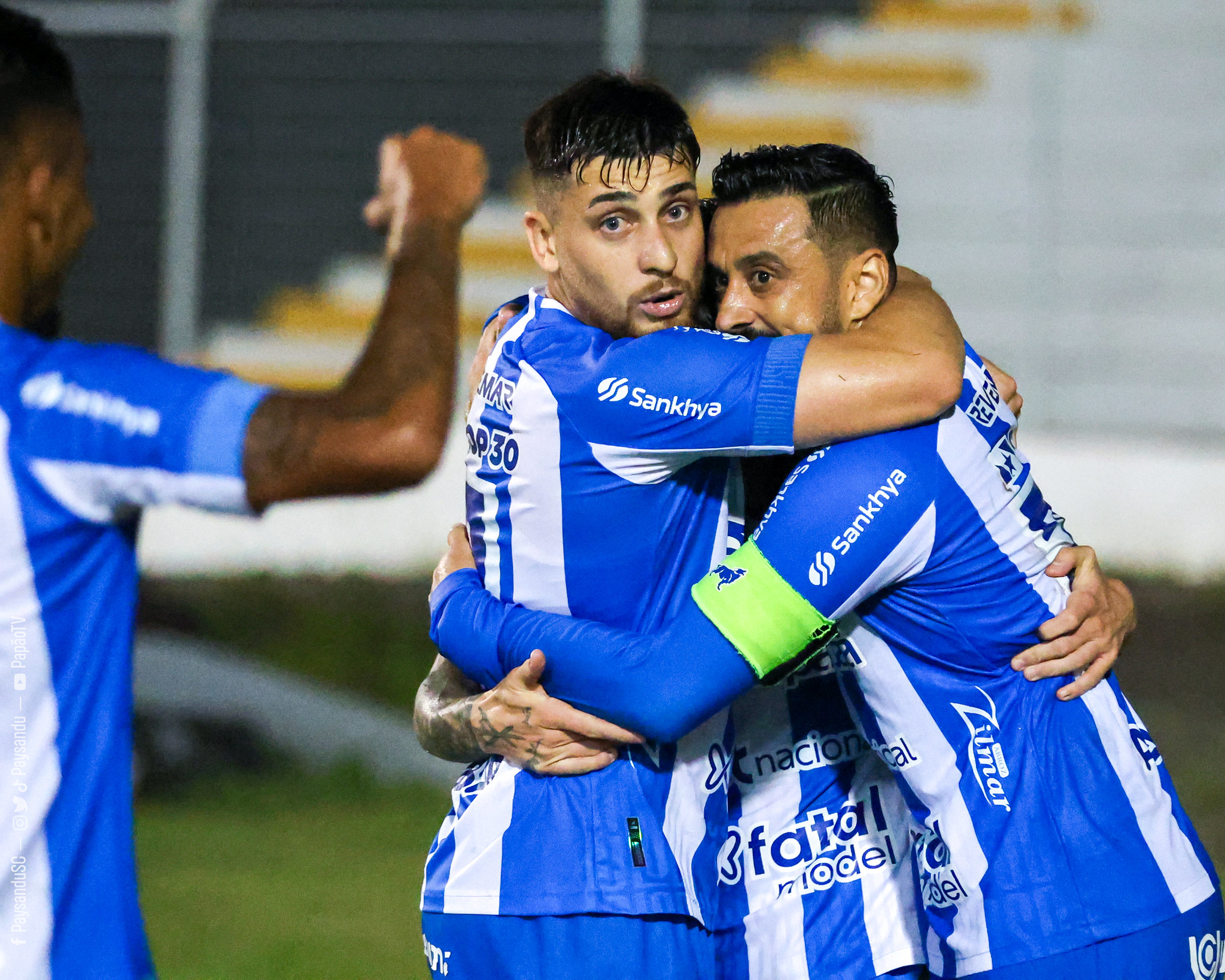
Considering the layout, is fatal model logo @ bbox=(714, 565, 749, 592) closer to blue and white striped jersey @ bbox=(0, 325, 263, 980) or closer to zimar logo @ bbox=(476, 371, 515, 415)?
zimar logo @ bbox=(476, 371, 515, 415)

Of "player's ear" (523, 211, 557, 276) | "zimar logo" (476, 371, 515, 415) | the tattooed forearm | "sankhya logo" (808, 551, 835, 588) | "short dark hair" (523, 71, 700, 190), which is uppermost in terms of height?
"short dark hair" (523, 71, 700, 190)

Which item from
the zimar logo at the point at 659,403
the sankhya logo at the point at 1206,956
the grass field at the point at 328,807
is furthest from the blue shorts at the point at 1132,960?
the grass field at the point at 328,807

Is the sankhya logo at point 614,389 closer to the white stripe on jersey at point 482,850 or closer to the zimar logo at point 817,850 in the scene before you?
the white stripe on jersey at point 482,850

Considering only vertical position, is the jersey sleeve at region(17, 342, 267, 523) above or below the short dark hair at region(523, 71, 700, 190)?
below

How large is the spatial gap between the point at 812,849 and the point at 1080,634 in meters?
0.61

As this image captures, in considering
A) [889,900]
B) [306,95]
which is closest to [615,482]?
[889,900]

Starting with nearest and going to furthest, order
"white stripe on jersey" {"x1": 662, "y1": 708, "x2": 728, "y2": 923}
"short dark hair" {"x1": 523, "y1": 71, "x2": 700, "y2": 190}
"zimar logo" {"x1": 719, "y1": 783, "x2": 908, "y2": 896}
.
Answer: "white stripe on jersey" {"x1": 662, "y1": 708, "x2": 728, "y2": 923} → "short dark hair" {"x1": 523, "y1": 71, "x2": 700, "y2": 190} → "zimar logo" {"x1": 719, "y1": 783, "x2": 908, "y2": 896}

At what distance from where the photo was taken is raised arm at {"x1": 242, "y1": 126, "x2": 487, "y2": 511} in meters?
1.71

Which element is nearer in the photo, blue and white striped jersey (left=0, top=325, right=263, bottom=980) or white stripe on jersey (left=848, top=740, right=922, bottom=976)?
blue and white striped jersey (left=0, top=325, right=263, bottom=980)

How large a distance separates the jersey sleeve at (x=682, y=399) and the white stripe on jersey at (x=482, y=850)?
0.54m

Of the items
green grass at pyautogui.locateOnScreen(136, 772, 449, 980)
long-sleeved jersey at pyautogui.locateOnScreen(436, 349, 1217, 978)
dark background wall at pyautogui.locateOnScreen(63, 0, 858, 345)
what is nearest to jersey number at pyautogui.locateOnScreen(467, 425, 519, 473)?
long-sleeved jersey at pyautogui.locateOnScreen(436, 349, 1217, 978)

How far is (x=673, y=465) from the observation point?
2.27m

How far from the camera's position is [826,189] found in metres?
2.48

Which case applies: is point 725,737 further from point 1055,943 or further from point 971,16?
point 971,16
